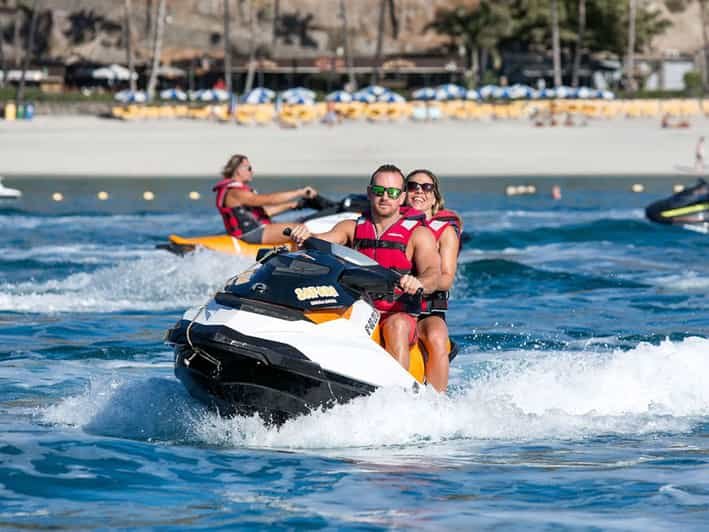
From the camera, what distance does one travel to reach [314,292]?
735cm

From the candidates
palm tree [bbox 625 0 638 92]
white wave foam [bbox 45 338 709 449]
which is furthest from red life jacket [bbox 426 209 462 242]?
palm tree [bbox 625 0 638 92]

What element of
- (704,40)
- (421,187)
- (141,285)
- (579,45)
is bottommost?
(141,285)

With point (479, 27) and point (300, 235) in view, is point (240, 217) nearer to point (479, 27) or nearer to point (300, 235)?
point (300, 235)

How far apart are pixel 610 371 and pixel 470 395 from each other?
131 centimetres

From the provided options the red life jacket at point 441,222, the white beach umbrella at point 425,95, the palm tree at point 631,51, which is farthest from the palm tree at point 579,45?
the red life jacket at point 441,222

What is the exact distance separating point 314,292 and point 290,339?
12.0 inches

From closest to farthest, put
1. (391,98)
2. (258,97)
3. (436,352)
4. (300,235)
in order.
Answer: (300,235) → (436,352) → (258,97) → (391,98)

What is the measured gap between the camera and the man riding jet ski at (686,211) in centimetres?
2247

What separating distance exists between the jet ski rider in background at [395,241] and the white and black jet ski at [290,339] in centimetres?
28

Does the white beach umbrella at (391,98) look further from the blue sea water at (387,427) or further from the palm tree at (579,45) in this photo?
the blue sea water at (387,427)

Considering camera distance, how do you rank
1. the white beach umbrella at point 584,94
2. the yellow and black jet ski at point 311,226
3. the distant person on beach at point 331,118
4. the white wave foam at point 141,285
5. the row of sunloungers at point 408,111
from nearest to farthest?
the yellow and black jet ski at point 311,226 < the white wave foam at point 141,285 < the distant person on beach at point 331,118 < the row of sunloungers at point 408,111 < the white beach umbrella at point 584,94

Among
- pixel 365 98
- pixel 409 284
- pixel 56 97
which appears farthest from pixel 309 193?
pixel 56 97

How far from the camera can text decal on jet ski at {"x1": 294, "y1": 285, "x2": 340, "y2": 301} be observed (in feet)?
24.0

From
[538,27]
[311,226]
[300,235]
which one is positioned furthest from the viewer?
[538,27]
